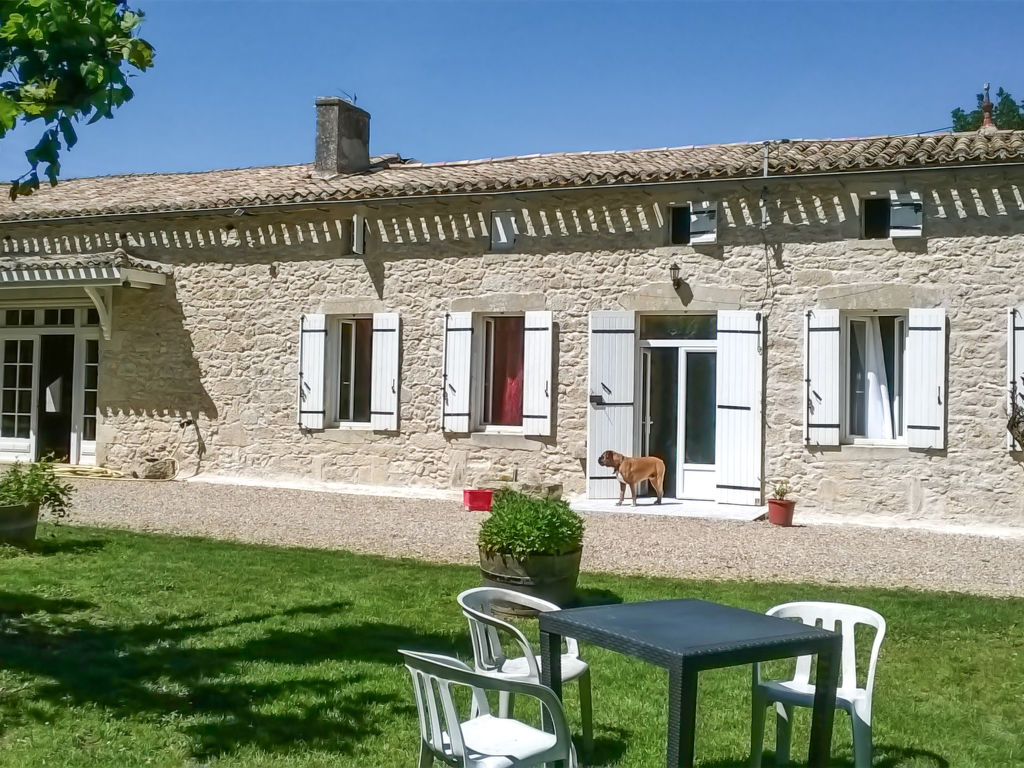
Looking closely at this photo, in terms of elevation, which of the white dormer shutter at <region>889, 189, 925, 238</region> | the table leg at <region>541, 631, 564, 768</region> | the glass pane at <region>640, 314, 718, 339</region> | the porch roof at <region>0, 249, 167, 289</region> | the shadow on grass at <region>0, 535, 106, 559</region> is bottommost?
the shadow on grass at <region>0, 535, 106, 559</region>

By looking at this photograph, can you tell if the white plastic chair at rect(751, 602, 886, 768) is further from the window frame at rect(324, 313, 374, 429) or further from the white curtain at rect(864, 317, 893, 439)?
the window frame at rect(324, 313, 374, 429)

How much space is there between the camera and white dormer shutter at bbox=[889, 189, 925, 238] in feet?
31.3

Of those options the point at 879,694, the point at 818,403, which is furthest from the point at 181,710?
the point at 818,403

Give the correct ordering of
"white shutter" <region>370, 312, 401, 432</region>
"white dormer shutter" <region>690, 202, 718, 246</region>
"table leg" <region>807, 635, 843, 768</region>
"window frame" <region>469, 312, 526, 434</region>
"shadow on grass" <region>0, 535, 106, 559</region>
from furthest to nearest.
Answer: "white shutter" <region>370, 312, 401, 432</region>
"window frame" <region>469, 312, 526, 434</region>
"white dormer shutter" <region>690, 202, 718, 246</region>
"shadow on grass" <region>0, 535, 106, 559</region>
"table leg" <region>807, 635, 843, 768</region>

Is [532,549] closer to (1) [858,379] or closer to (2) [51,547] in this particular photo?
(2) [51,547]

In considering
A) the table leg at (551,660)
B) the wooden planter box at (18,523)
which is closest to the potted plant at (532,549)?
the table leg at (551,660)

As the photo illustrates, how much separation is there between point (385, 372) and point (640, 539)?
4370mm

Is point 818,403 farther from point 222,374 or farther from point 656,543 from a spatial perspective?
point 222,374

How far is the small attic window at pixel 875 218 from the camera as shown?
9.77 meters

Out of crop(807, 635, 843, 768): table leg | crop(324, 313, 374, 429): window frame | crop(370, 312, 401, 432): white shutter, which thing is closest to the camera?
crop(807, 635, 843, 768): table leg

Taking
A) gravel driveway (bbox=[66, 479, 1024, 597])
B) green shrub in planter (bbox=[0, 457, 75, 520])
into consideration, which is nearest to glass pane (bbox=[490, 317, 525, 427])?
gravel driveway (bbox=[66, 479, 1024, 597])

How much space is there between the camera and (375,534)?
27.7 ft

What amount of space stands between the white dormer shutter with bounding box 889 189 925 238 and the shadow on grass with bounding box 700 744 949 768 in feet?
22.7

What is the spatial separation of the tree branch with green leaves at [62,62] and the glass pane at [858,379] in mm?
8035
